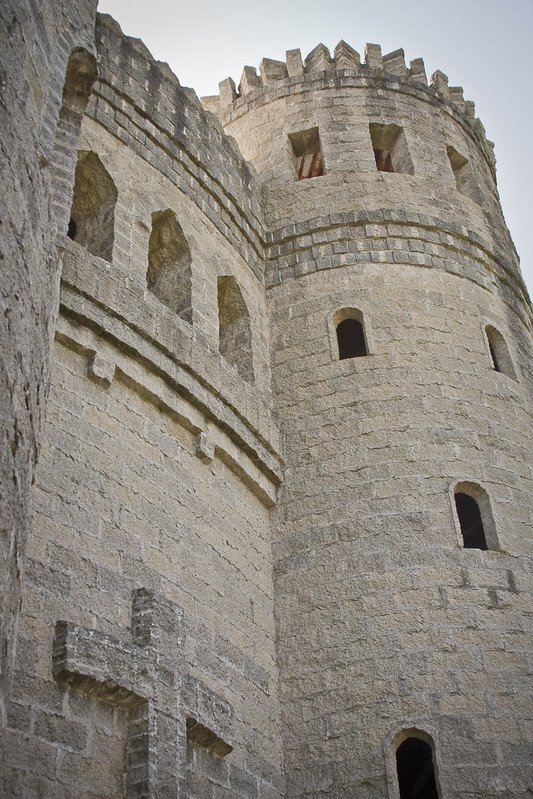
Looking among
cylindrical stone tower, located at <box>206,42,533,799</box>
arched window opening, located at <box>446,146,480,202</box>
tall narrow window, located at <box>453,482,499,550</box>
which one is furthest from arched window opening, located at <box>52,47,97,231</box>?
arched window opening, located at <box>446,146,480,202</box>

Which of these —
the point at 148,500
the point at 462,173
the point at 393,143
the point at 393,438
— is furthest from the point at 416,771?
the point at 393,143

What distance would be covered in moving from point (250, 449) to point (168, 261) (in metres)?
2.09

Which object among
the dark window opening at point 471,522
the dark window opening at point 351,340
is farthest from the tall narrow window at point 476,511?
the dark window opening at point 351,340

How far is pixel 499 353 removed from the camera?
1109cm

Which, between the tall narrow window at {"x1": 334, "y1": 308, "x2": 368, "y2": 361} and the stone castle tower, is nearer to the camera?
the stone castle tower

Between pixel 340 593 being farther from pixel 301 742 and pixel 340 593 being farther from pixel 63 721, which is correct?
pixel 63 721

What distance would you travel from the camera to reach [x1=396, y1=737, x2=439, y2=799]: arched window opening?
1041 cm

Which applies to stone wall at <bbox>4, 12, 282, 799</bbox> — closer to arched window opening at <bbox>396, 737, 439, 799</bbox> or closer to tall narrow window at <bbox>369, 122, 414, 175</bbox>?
tall narrow window at <bbox>369, 122, 414, 175</bbox>

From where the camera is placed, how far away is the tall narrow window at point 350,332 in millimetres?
10898

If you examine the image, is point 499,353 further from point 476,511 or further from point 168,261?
point 168,261

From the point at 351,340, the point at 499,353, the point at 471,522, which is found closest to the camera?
the point at 499,353

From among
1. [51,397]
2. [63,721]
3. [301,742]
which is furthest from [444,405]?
A: [63,721]

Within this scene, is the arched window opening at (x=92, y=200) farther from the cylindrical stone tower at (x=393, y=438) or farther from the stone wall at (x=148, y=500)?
the cylindrical stone tower at (x=393, y=438)

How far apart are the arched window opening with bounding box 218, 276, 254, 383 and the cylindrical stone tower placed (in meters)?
0.43
